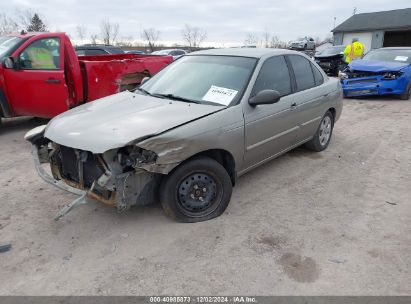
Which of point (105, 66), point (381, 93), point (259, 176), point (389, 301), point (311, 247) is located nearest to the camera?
point (389, 301)

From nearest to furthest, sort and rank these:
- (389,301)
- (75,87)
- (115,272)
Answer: (389,301) → (115,272) → (75,87)

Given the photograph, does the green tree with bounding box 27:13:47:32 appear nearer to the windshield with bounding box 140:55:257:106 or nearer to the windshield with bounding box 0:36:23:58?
the windshield with bounding box 0:36:23:58

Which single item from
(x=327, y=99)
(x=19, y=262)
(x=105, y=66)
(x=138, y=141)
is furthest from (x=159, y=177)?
(x=105, y=66)

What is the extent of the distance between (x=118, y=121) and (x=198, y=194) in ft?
3.51

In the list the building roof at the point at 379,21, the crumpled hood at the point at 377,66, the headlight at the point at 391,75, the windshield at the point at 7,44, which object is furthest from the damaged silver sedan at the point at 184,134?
the building roof at the point at 379,21

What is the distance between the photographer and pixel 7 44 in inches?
255

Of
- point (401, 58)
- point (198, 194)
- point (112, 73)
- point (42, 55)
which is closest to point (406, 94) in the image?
point (401, 58)

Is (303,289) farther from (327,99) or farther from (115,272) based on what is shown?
(327,99)

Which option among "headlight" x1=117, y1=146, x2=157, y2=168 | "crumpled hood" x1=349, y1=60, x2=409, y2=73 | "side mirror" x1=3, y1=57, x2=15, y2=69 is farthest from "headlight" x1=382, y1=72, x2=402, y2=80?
"side mirror" x1=3, y1=57, x2=15, y2=69

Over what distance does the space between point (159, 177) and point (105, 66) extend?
14.5 ft

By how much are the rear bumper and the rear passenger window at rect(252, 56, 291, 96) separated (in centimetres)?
695

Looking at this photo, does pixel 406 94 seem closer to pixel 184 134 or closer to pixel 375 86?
pixel 375 86

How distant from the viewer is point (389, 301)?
8.21 feet

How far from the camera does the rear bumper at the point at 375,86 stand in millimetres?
10102
